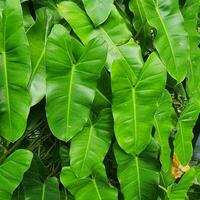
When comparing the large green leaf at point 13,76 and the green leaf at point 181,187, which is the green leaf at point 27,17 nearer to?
the large green leaf at point 13,76

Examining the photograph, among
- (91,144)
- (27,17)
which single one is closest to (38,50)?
(27,17)

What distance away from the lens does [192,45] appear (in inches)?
57.0

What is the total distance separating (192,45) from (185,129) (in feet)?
0.92

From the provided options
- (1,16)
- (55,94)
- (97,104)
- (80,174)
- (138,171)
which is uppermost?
(1,16)

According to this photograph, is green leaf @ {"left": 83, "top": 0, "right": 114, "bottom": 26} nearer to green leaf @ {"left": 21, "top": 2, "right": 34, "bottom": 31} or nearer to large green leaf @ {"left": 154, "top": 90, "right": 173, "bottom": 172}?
green leaf @ {"left": 21, "top": 2, "right": 34, "bottom": 31}

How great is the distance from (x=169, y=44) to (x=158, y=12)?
0.10m

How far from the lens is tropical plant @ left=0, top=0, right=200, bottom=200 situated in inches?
41.2

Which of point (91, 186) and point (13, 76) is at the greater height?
point (13, 76)

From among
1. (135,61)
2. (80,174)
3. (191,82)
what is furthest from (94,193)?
(191,82)

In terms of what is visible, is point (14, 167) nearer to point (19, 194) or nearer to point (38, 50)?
point (19, 194)

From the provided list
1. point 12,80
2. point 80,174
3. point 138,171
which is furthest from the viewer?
point 138,171

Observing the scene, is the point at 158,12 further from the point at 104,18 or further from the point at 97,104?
the point at 97,104

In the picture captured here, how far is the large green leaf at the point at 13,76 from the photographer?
102 cm

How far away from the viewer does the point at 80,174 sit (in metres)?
1.14
